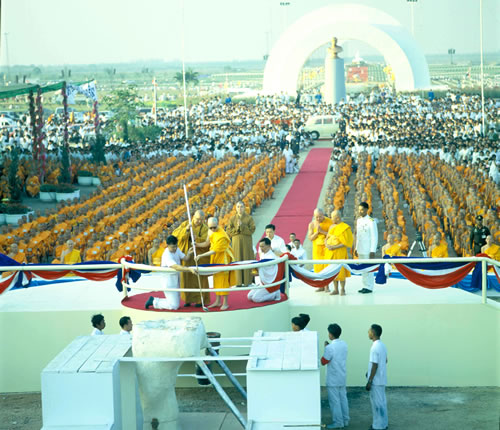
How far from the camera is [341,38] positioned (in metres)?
57.8

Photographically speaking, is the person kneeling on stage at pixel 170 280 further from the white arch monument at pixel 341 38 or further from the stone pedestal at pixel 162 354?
the white arch monument at pixel 341 38

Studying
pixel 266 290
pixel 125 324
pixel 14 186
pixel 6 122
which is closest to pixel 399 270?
pixel 266 290

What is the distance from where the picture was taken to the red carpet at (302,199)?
1866 cm

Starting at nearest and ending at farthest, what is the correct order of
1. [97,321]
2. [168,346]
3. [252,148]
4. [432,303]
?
[168,346] → [97,321] → [432,303] → [252,148]

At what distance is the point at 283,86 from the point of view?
2281 inches

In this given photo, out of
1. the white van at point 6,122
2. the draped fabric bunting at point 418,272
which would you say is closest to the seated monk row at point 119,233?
the draped fabric bunting at point 418,272

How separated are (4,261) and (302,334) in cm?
486

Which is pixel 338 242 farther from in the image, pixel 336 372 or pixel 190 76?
pixel 190 76

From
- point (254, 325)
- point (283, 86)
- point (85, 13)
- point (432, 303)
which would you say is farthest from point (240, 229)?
point (283, 86)

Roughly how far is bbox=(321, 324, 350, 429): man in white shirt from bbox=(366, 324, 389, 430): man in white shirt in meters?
0.26

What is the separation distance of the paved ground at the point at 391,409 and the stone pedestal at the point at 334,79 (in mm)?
40585

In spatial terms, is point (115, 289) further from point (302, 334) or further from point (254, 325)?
point (302, 334)

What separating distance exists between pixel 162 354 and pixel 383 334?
3231 millimetres

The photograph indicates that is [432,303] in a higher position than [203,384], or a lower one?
higher
